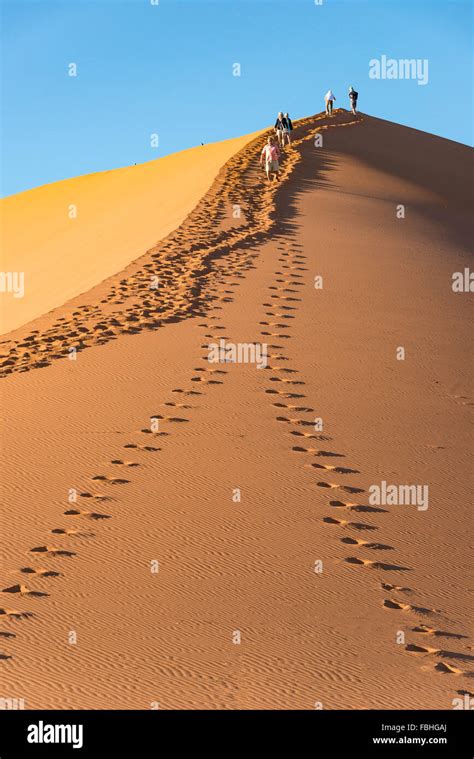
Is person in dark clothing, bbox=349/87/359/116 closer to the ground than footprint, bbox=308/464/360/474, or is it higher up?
higher up

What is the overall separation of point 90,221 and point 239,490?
79.1 ft

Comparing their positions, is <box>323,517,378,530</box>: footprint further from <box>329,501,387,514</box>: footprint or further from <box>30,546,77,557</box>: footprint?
<box>30,546,77,557</box>: footprint

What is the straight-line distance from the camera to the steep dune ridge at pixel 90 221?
2111cm

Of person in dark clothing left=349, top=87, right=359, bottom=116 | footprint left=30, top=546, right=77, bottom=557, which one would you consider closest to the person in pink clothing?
person in dark clothing left=349, top=87, right=359, bottom=116

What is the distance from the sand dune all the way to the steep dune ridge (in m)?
3.12

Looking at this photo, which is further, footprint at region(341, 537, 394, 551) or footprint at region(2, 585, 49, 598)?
footprint at region(341, 537, 394, 551)

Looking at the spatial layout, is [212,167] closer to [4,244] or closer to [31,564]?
[4,244]

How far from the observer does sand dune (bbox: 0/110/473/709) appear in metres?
6.71

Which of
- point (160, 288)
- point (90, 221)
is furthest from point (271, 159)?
point (160, 288)

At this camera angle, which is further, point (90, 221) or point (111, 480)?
point (90, 221)

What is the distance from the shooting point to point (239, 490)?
30.9 feet

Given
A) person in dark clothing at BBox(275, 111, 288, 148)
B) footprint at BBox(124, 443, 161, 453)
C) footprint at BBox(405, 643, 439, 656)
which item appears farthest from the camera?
person in dark clothing at BBox(275, 111, 288, 148)

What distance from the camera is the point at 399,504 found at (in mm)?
9406

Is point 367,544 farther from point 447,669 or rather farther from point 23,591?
point 23,591
